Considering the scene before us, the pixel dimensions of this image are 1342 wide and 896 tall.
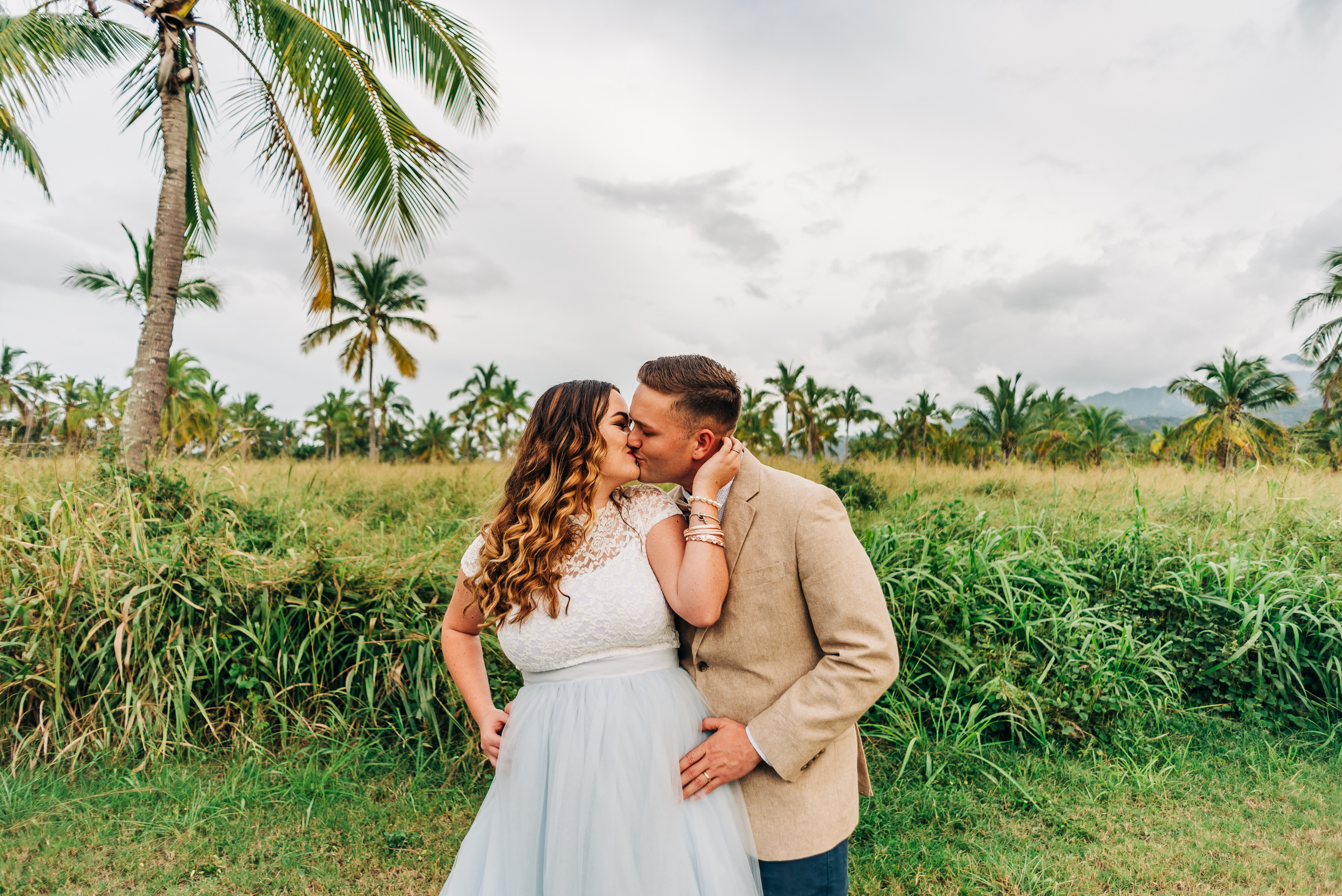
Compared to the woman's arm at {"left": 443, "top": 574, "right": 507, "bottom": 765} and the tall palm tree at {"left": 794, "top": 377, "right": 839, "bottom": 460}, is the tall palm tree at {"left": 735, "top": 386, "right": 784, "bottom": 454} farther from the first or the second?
the woman's arm at {"left": 443, "top": 574, "right": 507, "bottom": 765}

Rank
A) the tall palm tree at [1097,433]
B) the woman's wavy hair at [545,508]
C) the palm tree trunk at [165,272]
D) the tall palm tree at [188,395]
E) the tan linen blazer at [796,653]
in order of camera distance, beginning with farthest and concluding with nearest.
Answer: the tall palm tree at [1097,433]
the tall palm tree at [188,395]
the palm tree trunk at [165,272]
the woman's wavy hair at [545,508]
the tan linen blazer at [796,653]

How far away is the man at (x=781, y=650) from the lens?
173 cm

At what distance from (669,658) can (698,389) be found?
831 mm

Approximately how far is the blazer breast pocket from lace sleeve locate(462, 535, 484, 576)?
Result: 2.74ft

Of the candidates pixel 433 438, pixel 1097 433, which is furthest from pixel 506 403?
pixel 1097 433

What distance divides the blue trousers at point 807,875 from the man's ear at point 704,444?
1.17m

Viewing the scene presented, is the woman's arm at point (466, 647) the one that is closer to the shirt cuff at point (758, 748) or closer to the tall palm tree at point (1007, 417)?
the shirt cuff at point (758, 748)

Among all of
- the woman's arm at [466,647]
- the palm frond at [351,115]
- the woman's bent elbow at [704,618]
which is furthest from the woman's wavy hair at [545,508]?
the palm frond at [351,115]

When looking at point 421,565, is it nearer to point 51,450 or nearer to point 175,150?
point 51,450

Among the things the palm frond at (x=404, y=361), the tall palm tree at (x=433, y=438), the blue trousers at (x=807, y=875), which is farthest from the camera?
the tall palm tree at (x=433, y=438)

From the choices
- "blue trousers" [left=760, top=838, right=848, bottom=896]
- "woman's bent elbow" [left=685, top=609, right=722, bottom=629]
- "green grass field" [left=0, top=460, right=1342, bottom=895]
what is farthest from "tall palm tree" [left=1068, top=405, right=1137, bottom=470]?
"woman's bent elbow" [left=685, top=609, right=722, bottom=629]

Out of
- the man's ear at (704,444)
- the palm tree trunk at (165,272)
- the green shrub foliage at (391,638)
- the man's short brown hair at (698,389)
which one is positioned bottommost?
the green shrub foliage at (391,638)

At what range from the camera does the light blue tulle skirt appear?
5.65 feet

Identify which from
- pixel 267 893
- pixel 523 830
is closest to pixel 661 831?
pixel 523 830
